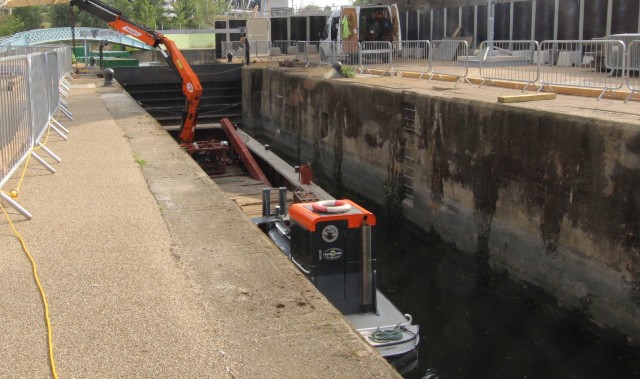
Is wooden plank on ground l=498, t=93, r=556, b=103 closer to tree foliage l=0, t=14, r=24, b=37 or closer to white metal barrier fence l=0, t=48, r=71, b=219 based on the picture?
white metal barrier fence l=0, t=48, r=71, b=219

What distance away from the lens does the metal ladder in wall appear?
15609 millimetres

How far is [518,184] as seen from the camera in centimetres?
1166

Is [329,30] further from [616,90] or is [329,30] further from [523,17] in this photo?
[616,90]

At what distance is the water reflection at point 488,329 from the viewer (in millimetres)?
9227

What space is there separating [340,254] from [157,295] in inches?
109

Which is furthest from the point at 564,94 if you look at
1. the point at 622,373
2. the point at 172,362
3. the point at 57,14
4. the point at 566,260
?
the point at 57,14

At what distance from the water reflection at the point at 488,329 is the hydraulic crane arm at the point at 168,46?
10.5m

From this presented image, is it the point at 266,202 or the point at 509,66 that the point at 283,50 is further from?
the point at 266,202

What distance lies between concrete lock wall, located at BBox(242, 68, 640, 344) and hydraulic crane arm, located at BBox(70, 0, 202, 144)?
5.00 metres

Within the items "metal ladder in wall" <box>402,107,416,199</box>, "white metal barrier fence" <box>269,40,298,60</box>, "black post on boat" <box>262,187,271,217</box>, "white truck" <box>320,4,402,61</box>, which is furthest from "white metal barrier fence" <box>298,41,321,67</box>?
"black post on boat" <box>262,187,271,217</box>

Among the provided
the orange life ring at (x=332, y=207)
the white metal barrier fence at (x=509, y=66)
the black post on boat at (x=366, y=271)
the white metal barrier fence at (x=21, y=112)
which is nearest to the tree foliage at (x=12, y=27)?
the white metal barrier fence at (x=509, y=66)

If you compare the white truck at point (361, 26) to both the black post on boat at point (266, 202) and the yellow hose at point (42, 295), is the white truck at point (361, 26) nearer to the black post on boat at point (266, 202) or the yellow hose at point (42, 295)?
the black post on boat at point (266, 202)

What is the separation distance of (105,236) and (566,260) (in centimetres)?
646

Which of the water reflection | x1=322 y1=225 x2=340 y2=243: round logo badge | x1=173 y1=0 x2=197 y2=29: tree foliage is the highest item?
x1=173 y1=0 x2=197 y2=29: tree foliage
